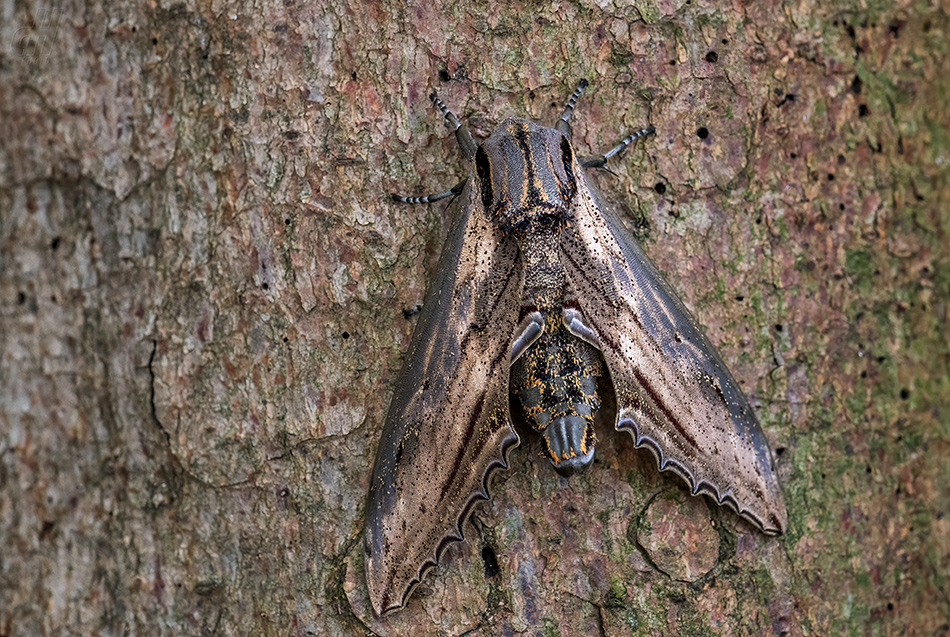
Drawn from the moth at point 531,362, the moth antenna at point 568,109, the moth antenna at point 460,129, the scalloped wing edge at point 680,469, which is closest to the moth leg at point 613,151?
the moth at point 531,362

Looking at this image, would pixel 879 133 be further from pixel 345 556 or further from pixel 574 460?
pixel 345 556

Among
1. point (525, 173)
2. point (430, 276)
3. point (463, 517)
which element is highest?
point (525, 173)

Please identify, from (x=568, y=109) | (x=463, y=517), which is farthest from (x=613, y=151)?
(x=463, y=517)

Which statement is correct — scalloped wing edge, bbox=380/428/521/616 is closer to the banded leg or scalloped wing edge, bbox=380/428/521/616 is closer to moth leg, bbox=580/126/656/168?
the banded leg

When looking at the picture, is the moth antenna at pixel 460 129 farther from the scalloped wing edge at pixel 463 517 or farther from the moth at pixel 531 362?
the scalloped wing edge at pixel 463 517

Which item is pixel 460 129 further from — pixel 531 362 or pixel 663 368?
pixel 663 368

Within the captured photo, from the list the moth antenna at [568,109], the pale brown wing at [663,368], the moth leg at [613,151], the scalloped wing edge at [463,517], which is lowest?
the scalloped wing edge at [463,517]
